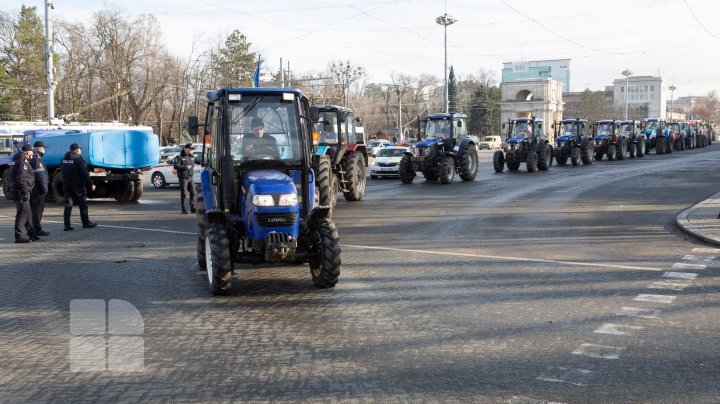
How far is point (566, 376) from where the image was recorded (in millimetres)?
6211

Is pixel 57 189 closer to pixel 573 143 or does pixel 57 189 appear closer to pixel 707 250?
pixel 707 250

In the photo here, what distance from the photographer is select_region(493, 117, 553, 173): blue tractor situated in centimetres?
3672

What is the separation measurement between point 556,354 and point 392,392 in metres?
1.84

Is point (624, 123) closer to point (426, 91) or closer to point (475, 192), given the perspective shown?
point (475, 192)

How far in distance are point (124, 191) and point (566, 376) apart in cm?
2015

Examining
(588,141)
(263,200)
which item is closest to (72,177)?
(263,200)

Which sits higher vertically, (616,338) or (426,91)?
(426,91)

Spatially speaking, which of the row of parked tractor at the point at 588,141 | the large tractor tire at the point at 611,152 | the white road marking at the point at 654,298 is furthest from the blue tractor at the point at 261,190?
the large tractor tire at the point at 611,152

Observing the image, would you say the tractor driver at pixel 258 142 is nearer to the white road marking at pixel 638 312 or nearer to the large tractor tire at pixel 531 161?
the white road marking at pixel 638 312

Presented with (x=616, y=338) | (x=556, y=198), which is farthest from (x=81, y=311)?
(x=556, y=198)

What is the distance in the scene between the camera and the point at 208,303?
9.09m

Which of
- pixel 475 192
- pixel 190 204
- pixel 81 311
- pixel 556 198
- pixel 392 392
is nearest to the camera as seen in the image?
pixel 392 392

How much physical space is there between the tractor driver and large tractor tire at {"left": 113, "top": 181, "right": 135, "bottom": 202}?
14.6m

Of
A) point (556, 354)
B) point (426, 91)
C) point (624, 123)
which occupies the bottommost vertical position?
point (556, 354)
